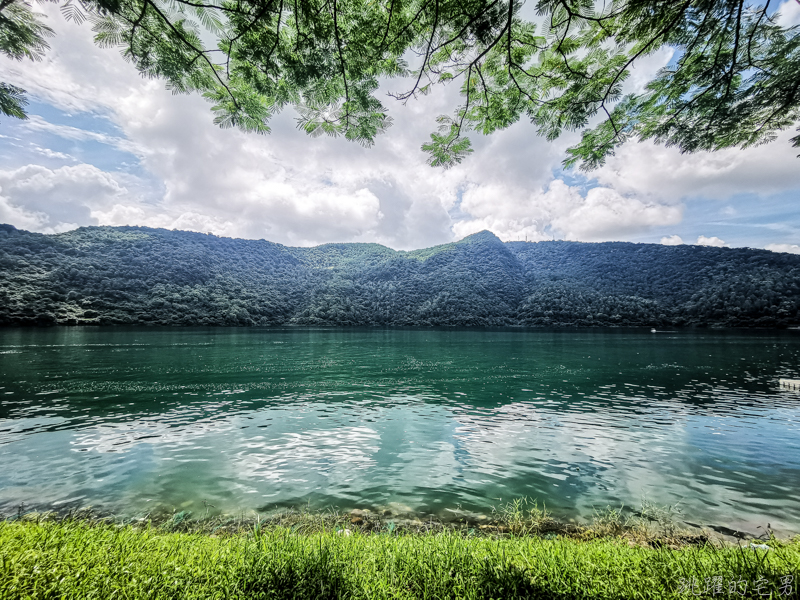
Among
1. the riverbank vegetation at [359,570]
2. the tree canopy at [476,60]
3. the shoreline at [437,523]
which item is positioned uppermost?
the tree canopy at [476,60]

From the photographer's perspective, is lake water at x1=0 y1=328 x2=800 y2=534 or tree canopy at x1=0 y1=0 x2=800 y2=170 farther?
lake water at x1=0 y1=328 x2=800 y2=534

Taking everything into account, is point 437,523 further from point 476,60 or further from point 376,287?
point 376,287

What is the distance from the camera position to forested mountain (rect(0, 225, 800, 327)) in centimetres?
11269

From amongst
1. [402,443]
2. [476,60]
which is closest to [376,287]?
[402,443]

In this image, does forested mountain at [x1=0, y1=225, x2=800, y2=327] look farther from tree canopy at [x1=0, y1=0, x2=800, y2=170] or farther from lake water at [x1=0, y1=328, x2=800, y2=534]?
tree canopy at [x1=0, y1=0, x2=800, y2=170]

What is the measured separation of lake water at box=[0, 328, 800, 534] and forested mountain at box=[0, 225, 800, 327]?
105 metres

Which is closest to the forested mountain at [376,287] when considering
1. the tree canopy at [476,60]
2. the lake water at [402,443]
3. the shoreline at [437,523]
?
the lake water at [402,443]

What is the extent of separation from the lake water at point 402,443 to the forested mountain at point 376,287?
105130 millimetres

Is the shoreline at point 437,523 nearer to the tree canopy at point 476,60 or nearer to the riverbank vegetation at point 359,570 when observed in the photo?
the riverbank vegetation at point 359,570

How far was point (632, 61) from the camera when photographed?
4969 millimetres

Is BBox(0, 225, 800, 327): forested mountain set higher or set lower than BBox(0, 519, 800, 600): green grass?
higher

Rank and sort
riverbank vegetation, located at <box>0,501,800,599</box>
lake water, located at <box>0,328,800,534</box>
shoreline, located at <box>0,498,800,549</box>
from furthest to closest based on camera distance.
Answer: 1. lake water, located at <box>0,328,800,534</box>
2. shoreline, located at <box>0,498,800,549</box>
3. riverbank vegetation, located at <box>0,501,800,599</box>

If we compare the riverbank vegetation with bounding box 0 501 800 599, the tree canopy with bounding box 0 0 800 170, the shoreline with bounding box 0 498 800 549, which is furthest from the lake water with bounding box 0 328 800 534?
the tree canopy with bounding box 0 0 800 170

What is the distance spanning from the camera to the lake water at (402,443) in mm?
9508
